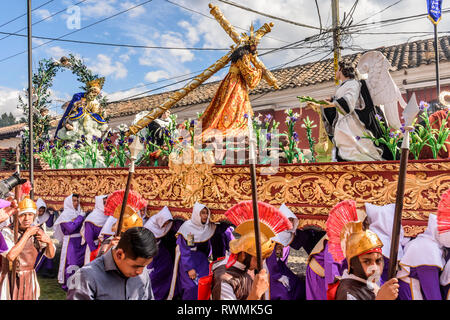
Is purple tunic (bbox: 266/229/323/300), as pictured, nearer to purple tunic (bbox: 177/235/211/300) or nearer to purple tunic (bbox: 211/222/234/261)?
purple tunic (bbox: 211/222/234/261)

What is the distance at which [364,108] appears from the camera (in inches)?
162

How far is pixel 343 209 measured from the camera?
324 centimetres

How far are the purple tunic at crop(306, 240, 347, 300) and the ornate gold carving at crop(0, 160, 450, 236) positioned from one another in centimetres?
37

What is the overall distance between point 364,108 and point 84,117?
18.4 ft

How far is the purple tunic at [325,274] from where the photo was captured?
3.50 m

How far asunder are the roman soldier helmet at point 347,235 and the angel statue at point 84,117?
227 inches

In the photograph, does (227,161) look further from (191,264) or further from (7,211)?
(7,211)

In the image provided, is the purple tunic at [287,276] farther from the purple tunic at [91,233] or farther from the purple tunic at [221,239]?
the purple tunic at [91,233]

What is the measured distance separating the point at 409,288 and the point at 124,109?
53.3ft

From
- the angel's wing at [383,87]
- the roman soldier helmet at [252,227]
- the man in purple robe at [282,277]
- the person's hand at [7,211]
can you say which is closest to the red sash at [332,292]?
the roman soldier helmet at [252,227]

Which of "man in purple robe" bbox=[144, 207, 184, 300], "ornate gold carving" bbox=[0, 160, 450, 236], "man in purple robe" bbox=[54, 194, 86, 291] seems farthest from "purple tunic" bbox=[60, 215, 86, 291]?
"man in purple robe" bbox=[144, 207, 184, 300]

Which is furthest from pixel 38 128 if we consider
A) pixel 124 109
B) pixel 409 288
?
pixel 124 109

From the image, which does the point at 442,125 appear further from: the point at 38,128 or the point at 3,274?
the point at 38,128

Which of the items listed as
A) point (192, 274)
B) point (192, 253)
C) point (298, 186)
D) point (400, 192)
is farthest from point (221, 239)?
point (400, 192)
